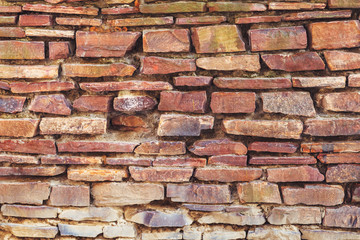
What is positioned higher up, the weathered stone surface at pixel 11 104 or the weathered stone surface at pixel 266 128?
the weathered stone surface at pixel 11 104

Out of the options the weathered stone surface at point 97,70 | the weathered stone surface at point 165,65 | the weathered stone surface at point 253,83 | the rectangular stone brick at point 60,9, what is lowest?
the weathered stone surface at point 253,83

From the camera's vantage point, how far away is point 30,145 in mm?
1195

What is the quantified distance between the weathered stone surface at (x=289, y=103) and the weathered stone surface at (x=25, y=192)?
36.5 inches

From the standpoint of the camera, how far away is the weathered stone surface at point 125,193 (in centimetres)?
120

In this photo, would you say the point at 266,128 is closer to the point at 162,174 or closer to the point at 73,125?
the point at 162,174

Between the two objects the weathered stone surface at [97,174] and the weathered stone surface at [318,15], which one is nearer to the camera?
the weathered stone surface at [318,15]

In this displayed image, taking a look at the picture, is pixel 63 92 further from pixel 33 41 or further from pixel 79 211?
pixel 79 211

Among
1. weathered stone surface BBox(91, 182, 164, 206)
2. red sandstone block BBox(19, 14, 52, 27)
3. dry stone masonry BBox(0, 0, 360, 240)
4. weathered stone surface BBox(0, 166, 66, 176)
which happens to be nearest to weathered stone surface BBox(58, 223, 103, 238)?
dry stone masonry BBox(0, 0, 360, 240)

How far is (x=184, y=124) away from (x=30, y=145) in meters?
0.61

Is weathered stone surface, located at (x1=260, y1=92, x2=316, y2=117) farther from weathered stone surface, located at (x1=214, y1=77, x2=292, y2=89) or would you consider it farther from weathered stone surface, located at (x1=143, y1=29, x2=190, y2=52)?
weathered stone surface, located at (x1=143, y1=29, x2=190, y2=52)

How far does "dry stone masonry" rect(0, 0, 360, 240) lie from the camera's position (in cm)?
113

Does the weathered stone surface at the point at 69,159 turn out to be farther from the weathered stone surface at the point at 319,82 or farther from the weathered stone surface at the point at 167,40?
the weathered stone surface at the point at 319,82

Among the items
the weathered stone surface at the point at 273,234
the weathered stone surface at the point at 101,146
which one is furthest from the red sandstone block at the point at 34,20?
the weathered stone surface at the point at 273,234

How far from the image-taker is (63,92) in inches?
47.2
